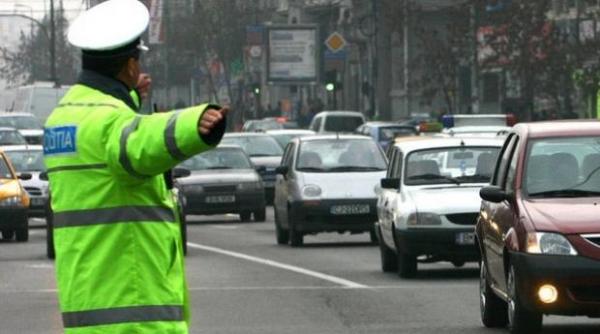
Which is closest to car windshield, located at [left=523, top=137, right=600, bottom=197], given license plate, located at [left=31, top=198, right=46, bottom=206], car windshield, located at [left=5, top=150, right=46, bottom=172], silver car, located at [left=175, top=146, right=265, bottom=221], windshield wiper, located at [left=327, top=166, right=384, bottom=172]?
windshield wiper, located at [left=327, top=166, right=384, bottom=172]

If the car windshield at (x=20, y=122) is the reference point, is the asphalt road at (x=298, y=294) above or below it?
above

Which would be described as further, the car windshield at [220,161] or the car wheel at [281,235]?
the car windshield at [220,161]

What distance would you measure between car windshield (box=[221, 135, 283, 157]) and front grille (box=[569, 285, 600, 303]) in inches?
1259

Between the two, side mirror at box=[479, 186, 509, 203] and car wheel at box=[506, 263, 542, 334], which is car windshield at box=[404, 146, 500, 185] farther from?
A: car wheel at box=[506, 263, 542, 334]

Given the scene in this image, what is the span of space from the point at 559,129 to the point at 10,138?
4242cm

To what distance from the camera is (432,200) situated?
Answer: 21.7 metres

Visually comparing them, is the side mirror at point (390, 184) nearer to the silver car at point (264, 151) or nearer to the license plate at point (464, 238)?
the license plate at point (464, 238)

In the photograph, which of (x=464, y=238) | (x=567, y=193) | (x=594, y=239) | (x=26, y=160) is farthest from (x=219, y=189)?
(x=594, y=239)

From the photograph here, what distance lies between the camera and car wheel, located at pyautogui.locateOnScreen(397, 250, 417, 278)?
70.9 feet

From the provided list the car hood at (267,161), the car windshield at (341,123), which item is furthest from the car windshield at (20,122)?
the car hood at (267,161)

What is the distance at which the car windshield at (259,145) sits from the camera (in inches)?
1815

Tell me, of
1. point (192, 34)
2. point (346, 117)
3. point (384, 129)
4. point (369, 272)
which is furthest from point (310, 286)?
point (192, 34)

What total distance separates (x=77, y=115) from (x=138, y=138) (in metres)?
0.38

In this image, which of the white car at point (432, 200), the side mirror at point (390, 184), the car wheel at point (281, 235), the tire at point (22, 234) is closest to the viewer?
the white car at point (432, 200)
